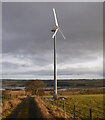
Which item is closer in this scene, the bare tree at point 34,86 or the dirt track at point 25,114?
the dirt track at point 25,114

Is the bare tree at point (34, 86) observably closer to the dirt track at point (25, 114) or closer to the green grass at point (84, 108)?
the green grass at point (84, 108)

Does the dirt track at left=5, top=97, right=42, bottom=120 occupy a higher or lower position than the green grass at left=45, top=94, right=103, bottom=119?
higher

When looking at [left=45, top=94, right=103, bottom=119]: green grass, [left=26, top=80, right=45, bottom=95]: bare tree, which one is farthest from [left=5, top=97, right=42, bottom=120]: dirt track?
[left=26, top=80, right=45, bottom=95]: bare tree

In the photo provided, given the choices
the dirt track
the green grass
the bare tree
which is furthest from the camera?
the bare tree

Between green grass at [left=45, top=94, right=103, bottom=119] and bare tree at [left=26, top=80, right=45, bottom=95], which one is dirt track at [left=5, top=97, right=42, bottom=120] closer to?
green grass at [left=45, top=94, right=103, bottom=119]

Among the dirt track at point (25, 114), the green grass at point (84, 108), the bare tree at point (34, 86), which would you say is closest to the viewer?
the dirt track at point (25, 114)

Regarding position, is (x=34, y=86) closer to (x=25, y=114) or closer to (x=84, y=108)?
(x=84, y=108)

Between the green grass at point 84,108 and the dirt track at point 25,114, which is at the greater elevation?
the dirt track at point 25,114

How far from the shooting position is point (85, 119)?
70.0 feet

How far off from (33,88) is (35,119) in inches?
2808

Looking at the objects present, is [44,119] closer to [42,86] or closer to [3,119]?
[3,119]

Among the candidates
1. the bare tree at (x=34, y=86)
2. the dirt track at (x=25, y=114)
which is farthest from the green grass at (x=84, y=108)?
the bare tree at (x=34, y=86)

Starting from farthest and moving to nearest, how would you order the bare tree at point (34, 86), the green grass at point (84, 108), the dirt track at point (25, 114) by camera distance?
1. the bare tree at point (34, 86)
2. the green grass at point (84, 108)
3. the dirt track at point (25, 114)

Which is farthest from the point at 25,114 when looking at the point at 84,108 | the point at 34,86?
the point at 34,86
